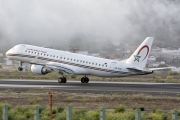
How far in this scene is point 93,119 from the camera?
30719mm

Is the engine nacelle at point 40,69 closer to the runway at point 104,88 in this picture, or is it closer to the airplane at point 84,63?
the airplane at point 84,63

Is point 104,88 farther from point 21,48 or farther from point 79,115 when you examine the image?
point 79,115

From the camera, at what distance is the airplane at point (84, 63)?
70312mm

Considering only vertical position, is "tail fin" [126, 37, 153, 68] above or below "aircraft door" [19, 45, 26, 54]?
below

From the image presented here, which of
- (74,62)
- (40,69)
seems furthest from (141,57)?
(40,69)

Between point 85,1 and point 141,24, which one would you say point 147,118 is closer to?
point 141,24

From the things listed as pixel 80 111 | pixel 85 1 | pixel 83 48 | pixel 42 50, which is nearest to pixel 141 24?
pixel 83 48

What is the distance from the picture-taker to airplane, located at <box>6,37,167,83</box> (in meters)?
70.3

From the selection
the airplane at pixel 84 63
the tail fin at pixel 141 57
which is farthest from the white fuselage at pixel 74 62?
the tail fin at pixel 141 57

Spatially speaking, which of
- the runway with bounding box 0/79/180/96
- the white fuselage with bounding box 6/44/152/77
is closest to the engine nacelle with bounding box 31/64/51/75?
the white fuselage with bounding box 6/44/152/77

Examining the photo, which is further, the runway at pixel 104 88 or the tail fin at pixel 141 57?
the tail fin at pixel 141 57

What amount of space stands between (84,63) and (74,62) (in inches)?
52.2

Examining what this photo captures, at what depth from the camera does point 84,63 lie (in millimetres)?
72500

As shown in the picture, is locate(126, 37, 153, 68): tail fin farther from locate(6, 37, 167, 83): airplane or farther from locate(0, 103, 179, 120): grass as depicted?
locate(0, 103, 179, 120): grass
